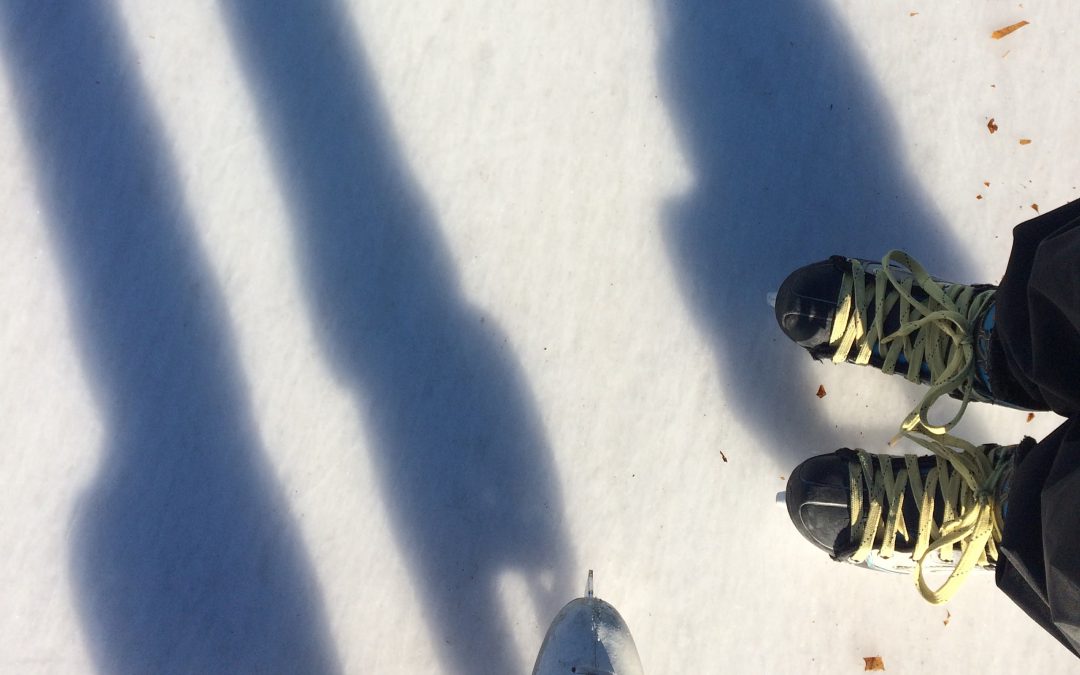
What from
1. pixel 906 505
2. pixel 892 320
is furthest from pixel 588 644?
pixel 892 320

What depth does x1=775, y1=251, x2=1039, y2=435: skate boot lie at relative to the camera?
0.74m

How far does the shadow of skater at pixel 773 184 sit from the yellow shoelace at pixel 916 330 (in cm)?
8

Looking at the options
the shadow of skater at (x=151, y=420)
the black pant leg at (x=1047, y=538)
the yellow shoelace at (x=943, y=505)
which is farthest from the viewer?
the shadow of skater at (x=151, y=420)

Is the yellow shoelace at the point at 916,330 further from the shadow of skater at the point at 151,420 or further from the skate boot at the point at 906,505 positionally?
the shadow of skater at the point at 151,420

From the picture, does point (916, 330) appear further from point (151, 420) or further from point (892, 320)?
point (151, 420)

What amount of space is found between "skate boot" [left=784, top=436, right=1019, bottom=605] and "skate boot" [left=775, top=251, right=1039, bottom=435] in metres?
0.05

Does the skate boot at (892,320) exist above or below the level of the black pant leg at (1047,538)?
above

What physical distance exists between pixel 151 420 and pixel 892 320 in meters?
0.83

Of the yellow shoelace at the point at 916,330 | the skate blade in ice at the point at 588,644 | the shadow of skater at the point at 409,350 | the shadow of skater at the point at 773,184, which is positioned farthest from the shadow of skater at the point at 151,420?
the yellow shoelace at the point at 916,330

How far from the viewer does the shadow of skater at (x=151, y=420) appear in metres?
0.83

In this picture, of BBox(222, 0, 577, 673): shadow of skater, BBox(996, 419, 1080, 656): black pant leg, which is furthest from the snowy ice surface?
BBox(996, 419, 1080, 656): black pant leg

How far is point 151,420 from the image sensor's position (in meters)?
0.85

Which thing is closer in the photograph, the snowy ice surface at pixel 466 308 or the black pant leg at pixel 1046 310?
the black pant leg at pixel 1046 310

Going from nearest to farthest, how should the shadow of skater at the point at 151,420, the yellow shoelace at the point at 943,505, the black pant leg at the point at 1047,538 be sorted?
the black pant leg at the point at 1047,538 < the yellow shoelace at the point at 943,505 < the shadow of skater at the point at 151,420
